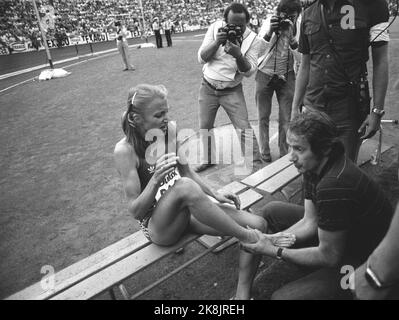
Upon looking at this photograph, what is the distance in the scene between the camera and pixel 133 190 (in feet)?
6.64

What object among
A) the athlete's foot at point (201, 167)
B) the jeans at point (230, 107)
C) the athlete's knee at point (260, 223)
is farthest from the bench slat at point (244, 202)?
the athlete's foot at point (201, 167)

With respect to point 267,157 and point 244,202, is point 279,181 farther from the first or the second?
point 267,157

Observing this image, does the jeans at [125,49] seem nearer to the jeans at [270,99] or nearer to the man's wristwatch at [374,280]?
the jeans at [270,99]

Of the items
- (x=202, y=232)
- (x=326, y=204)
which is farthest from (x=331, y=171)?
(x=202, y=232)

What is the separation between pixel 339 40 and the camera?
2344 millimetres

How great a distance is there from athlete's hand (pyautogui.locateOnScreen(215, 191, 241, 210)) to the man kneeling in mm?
612

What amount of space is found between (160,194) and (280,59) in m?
2.31

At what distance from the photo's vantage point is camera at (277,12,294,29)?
134 inches

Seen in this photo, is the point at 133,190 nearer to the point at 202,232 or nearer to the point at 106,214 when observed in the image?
the point at 202,232

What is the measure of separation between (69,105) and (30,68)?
29.4 feet

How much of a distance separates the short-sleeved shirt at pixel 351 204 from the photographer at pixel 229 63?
6.64 ft

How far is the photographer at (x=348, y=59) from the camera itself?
2.28 metres

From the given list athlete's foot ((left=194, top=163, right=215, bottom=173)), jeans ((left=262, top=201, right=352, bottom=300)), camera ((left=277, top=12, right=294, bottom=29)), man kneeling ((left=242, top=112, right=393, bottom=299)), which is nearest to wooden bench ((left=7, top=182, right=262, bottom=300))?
jeans ((left=262, top=201, right=352, bottom=300))
